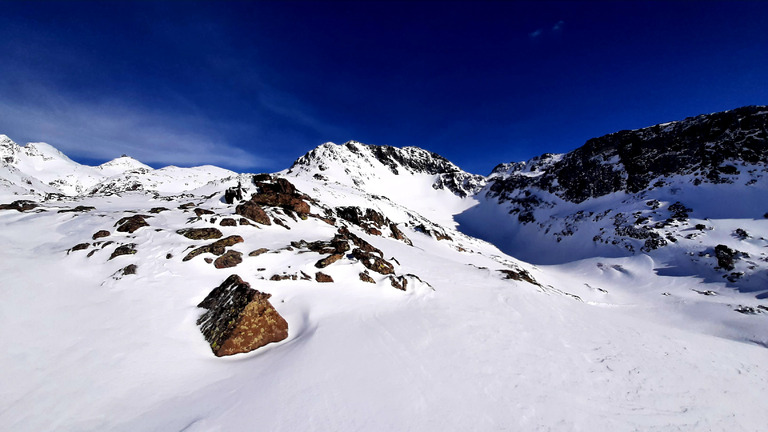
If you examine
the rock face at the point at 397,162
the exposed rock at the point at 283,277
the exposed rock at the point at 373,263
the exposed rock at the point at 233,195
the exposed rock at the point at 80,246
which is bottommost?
the exposed rock at the point at 283,277

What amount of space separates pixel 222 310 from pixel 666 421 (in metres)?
13.2

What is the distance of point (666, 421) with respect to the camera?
6559 millimetres

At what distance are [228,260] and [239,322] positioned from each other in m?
5.17

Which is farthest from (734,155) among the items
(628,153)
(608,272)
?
(608,272)

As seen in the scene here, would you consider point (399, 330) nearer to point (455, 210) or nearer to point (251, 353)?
point (251, 353)

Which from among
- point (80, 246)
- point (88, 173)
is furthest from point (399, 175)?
point (88, 173)

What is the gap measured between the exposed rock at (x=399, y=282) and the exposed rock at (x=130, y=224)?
14.5m

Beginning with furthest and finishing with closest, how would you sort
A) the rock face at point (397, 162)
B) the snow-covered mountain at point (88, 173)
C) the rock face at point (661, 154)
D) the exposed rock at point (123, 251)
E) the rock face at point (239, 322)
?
the rock face at point (397, 162)
the snow-covered mountain at point (88, 173)
the rock face at point (661, 154)
the exposed rock at point (123, 251)
the rock face at point (239, 322)

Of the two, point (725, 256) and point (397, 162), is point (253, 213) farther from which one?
point (397, 162)

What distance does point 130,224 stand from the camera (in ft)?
47.0

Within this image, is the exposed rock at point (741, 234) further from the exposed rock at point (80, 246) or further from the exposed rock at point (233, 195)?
the exposed rock at point (80, 246)

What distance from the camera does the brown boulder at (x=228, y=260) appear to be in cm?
1221

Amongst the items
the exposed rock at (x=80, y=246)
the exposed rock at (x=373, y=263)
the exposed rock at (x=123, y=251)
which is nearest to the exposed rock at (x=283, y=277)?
the exposed rock at (x=373, y=263)

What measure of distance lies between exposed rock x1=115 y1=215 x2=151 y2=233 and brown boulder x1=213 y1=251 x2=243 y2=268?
6.28m
